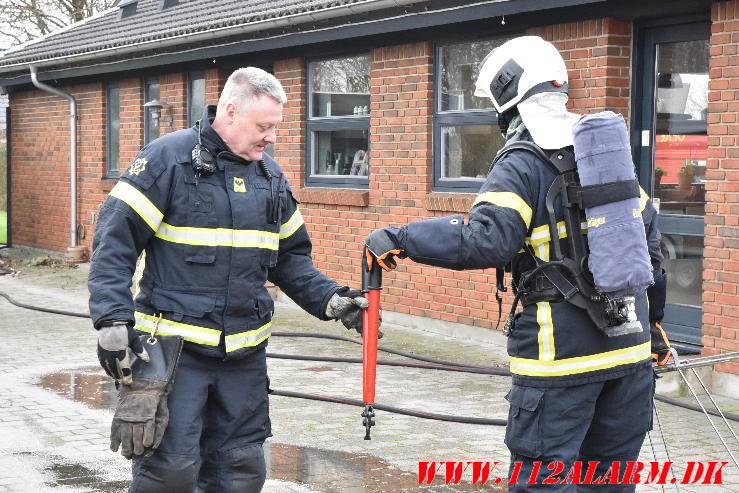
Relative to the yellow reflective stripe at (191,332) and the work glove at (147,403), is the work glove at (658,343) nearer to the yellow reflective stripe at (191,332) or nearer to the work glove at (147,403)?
the yellow reflective stripe at (191,332)

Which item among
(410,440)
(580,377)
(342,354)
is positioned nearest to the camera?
(580,377)

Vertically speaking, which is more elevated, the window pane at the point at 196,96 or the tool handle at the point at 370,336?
the window pane at the point at 196,96

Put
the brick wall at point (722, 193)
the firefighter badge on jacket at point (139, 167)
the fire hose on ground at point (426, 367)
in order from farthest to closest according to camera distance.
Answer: the brick wall at point (722, 193)
the fire hose on ground at point (426, 367)
the firefighter badge on jacket at point (139, 167)

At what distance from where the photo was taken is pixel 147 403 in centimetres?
416

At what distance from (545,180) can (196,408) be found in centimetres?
159

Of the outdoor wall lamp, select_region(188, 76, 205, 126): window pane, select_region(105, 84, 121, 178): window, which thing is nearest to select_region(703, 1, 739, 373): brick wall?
select_region(188, 76, 205, 126): window pane

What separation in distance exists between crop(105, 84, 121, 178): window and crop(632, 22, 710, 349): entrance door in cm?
1065

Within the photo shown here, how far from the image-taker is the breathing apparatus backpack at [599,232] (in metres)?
3.93

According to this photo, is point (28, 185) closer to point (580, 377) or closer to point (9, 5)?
point (9, 5)

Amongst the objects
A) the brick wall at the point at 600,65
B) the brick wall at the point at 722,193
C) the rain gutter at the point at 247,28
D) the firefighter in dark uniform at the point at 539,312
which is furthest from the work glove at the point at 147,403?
the rain gutter at the point at 247,28

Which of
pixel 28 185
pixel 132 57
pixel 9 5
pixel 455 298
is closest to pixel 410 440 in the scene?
pixel 455 298

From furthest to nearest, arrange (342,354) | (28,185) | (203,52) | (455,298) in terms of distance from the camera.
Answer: (28,185) < (203,52) < (455,298) < (342,354)

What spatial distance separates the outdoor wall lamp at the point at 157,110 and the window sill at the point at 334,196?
3516mm

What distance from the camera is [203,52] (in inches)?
568
